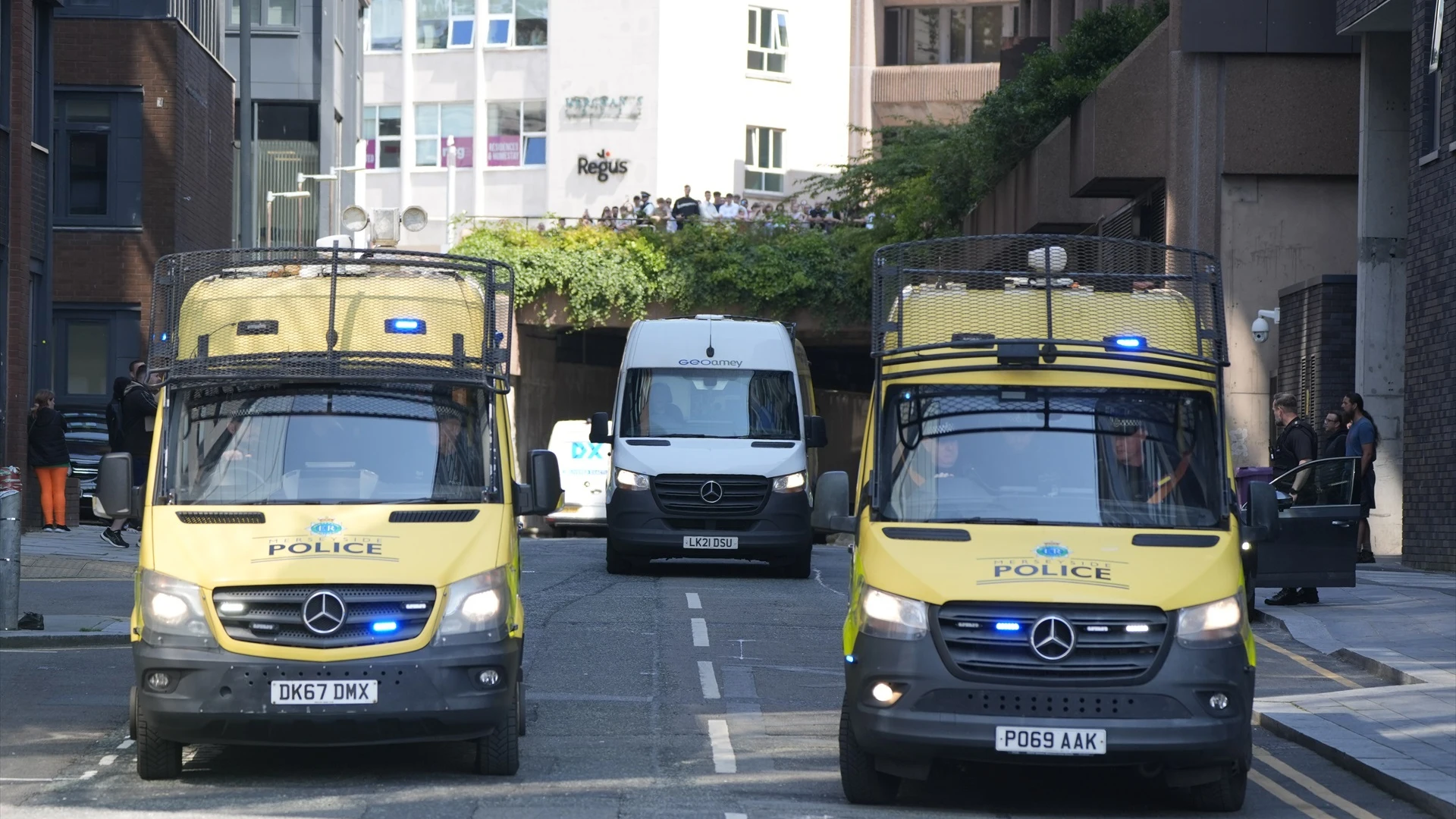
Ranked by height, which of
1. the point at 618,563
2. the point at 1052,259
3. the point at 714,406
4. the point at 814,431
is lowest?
the point at 618,563

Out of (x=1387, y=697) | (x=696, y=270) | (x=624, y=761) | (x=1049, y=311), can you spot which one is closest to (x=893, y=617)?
(x=1049, y=311)

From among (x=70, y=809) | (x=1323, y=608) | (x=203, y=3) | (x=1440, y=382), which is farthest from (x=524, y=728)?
(x=203, y=3)

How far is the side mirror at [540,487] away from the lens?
10.3 meters

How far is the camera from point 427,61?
6169 centimetres

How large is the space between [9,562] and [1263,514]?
9294 millimetres

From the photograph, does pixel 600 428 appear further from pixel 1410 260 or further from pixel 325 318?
pixel 325 318

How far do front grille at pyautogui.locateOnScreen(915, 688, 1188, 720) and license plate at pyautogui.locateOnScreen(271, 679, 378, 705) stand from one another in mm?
2615

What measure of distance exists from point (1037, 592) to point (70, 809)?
429 centimetres

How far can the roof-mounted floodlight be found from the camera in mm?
10430

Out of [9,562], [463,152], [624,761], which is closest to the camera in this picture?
[624,761]

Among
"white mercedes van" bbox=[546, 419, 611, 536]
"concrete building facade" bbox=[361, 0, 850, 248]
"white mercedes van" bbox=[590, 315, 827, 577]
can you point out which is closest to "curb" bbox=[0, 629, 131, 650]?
"white mercedes van" bbox=[590, 315, 827, 577]

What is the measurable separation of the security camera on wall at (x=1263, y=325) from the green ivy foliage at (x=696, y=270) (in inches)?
601

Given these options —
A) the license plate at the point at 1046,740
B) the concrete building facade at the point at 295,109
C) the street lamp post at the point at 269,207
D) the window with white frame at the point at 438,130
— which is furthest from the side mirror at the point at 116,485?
the window with white frame at the point at 438,130

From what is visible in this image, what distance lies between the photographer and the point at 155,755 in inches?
371
